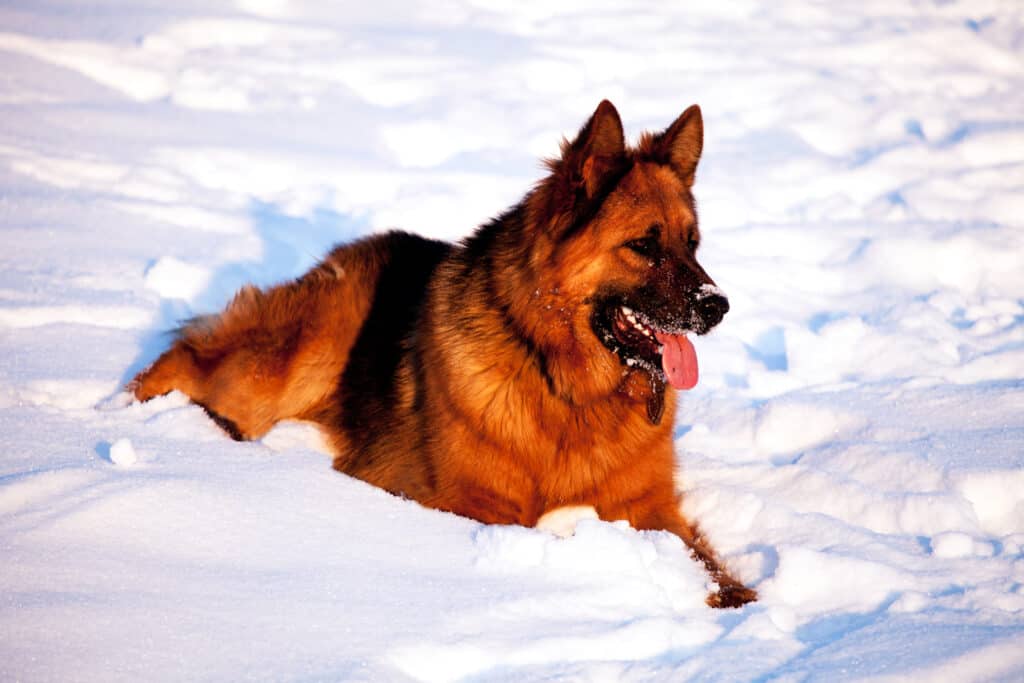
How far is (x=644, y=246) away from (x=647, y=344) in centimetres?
41

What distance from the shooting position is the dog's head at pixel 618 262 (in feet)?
12.7

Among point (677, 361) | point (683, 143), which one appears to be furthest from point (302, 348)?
point (683, 143)

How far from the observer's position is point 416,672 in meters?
2.67

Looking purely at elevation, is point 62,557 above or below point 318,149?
above

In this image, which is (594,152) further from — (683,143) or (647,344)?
(647,344)

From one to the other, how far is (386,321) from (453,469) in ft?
3.90

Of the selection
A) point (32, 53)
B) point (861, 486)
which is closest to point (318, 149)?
point (32, 53)

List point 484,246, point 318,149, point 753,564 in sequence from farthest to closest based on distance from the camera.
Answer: point 318,149 < point 484,246 < point 753,564

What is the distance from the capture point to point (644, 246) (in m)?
3.96

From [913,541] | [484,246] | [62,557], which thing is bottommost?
[913,541]

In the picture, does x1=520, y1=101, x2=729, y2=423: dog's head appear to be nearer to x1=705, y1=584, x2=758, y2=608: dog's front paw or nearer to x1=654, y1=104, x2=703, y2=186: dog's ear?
x1=654, y1=104, x2=703, y2=186: dog's ear

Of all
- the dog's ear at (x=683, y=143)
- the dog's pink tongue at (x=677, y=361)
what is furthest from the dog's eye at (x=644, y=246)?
the dog's ear at (x=683, y=143)

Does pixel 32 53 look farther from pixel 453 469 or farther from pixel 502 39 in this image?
pixel 453 469

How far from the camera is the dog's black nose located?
3.83 metres
